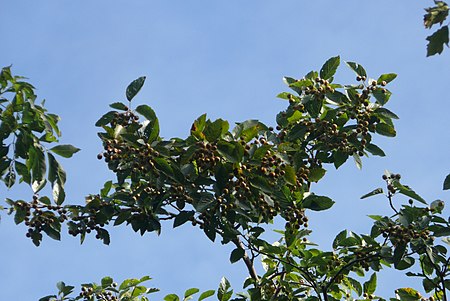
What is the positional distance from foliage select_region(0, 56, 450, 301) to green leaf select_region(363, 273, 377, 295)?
1cm

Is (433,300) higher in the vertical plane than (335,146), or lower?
lower

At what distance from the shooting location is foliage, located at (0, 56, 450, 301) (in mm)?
6523

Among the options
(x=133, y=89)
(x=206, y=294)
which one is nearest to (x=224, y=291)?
(x=206, y=294)

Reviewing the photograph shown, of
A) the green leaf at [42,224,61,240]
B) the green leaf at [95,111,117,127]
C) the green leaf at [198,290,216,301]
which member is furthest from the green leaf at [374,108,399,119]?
the green leaf at [42,224,61,240]

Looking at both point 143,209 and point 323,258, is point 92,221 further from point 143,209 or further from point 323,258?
point 323,258

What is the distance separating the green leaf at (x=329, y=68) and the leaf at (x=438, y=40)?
11.1 feet

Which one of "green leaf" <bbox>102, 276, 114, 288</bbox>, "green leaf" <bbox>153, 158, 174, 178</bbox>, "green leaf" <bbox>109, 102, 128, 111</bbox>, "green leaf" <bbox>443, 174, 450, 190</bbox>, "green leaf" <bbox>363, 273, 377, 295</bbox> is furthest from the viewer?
"green leaf" <bbox>102, 276, 114, 288</bbox>

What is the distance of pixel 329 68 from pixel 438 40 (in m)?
3.40

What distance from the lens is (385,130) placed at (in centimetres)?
738

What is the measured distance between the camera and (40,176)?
609 cm

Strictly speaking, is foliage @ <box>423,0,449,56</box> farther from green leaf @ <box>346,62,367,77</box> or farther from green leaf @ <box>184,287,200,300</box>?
green leaf @ <box>184,287,200,300</box>

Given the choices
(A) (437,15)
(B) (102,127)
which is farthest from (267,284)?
(A) (437,15)

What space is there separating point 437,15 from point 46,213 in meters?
4.11

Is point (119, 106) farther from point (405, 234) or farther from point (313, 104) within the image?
point (405, 234)
